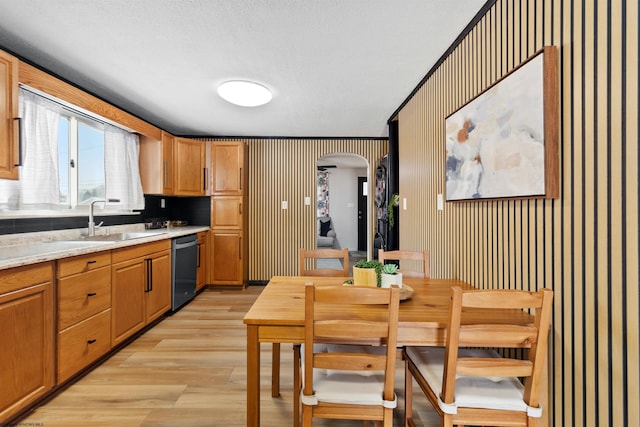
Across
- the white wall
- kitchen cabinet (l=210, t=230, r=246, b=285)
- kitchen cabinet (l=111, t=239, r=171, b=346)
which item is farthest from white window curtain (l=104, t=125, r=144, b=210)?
the white wall

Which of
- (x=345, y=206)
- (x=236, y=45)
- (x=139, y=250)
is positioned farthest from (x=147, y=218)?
(x=345, y=206)

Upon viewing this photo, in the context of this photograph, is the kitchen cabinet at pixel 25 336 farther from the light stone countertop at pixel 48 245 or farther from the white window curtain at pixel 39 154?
the white window curtain at pixel 39 154

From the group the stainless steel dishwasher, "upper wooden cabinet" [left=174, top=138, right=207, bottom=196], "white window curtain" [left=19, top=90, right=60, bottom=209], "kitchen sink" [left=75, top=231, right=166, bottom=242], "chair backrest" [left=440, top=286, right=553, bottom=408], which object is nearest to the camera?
"chair backrest" [left=440, top=286, right=553, bottom=408]

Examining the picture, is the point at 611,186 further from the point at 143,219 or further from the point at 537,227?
the point at 143,219

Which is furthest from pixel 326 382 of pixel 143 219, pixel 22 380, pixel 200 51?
pixel 143 219

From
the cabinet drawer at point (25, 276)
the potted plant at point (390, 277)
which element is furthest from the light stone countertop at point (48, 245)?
the potted plant at point (390, 277)

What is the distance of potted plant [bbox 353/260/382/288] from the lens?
65.7 inches

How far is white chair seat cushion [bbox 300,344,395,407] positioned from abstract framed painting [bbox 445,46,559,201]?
3.51 ft

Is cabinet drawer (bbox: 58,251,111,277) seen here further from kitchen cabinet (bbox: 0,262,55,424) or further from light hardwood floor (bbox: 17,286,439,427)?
light hardwood floor (bbox: 17,286,439,427)

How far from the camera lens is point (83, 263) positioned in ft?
7.02

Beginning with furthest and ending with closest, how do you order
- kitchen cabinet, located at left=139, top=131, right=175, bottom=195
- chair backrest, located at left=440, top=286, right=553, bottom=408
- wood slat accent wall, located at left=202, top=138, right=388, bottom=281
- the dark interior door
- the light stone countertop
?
1. the dark interior door
2. wood slat accent wall, located at left=202, top=138, right=388, bottom=281
3. kitchen cabinet, located at left=139, top=131, right=175, bottom=195
4. the light stone countertop
5. chair backrest, located at left=440, top=286, right=553, bottom=408

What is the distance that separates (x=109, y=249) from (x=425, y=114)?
2844 millimetres

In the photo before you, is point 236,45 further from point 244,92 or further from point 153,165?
point 153,165

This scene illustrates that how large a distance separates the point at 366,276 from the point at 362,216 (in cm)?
716
